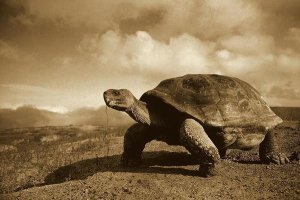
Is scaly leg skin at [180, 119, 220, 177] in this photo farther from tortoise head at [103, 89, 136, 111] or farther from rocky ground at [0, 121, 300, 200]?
tortoise head at [103, 89, 136, 111]

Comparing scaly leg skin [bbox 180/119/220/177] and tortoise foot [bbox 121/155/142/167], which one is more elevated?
scaly leg skin [bbox 180/119/220/177]

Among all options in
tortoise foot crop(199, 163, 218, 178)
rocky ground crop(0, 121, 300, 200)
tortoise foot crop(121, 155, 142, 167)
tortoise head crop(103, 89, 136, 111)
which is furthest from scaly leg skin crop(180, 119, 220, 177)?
tortoise foot crop(121, 155, 142, 167)

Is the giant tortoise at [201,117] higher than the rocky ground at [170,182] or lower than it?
higher

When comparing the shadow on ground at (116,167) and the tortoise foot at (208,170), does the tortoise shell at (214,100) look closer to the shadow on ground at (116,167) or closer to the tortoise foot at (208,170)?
the tortoise foot at (208,170)

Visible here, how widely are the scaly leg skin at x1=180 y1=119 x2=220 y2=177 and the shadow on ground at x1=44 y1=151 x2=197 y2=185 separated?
40 cm

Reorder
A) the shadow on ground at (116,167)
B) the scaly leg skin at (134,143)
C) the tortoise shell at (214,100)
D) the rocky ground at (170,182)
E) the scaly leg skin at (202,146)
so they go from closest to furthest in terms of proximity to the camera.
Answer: the rocky ground at (170,182)
the scaly leg skin at (202,146)
the tortoise shell at (214,100)
the shadow on ground at (116,167)
the scaly leg skin at (134,143)

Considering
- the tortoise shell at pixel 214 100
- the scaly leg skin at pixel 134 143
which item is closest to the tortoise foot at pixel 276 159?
the tortoise shell at pixel 214 100

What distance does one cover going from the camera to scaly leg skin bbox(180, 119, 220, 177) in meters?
5.97

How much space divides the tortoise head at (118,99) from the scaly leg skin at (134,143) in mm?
1148

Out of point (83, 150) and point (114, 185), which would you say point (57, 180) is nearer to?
point (114, 185)

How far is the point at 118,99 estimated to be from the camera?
246 inches

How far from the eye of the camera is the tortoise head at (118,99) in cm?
614

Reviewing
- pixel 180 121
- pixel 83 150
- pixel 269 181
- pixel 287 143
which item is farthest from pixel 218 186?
pixel 83 150

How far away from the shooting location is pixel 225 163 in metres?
7.36
